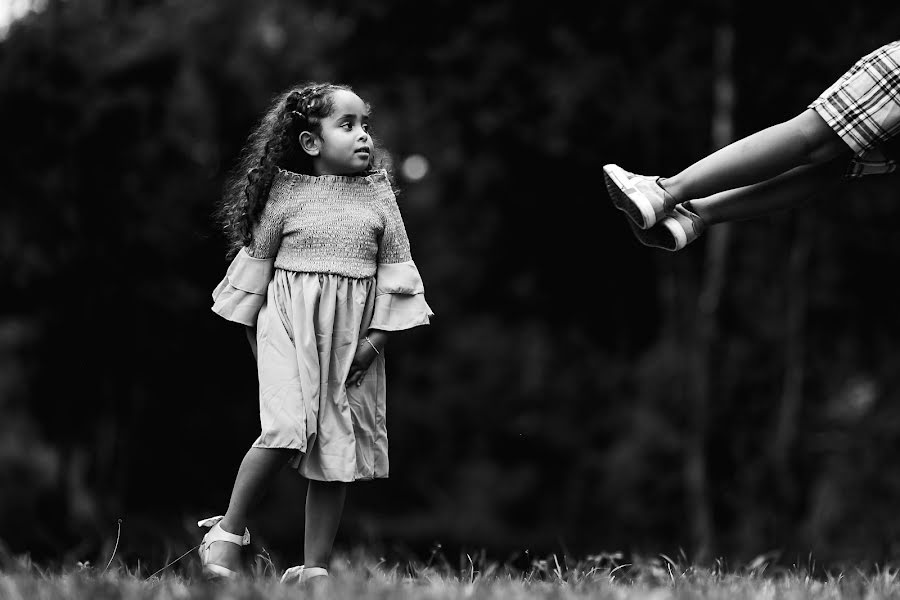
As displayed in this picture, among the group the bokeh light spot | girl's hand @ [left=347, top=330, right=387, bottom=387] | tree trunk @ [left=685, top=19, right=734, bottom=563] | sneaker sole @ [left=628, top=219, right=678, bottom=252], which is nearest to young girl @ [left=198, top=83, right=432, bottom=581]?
girl's hand @ [left=347, top=330, right=387, bottom=387]

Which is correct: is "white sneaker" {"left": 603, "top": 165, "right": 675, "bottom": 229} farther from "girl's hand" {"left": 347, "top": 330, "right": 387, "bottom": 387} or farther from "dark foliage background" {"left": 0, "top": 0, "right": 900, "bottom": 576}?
"dark foliage background" {"left": 0, "top": 0, "right": 900, "bottom": 576}

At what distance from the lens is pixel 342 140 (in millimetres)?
3881

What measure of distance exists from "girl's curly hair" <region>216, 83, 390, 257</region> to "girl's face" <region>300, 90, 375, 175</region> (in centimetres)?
3

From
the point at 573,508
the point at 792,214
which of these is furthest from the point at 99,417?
the point at 792,214

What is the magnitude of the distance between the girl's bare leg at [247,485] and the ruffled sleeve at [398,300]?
52 centimetres

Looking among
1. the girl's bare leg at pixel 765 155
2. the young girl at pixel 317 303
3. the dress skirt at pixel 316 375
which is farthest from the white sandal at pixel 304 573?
the girl's bare leg at pixel 765 155

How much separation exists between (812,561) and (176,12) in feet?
47.8

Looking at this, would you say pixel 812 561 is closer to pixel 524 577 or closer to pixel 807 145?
pixel 524 577

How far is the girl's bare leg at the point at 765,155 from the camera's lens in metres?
3.97

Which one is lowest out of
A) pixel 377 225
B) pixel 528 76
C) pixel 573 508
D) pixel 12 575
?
pixel 573 508

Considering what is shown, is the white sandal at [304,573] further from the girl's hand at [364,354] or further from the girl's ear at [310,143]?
the girl's ear at [310,143]

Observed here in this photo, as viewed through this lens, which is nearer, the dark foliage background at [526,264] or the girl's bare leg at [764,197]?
the girl's bare leg at [764,197]

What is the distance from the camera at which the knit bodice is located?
3779 millimetres

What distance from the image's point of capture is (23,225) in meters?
14.1
